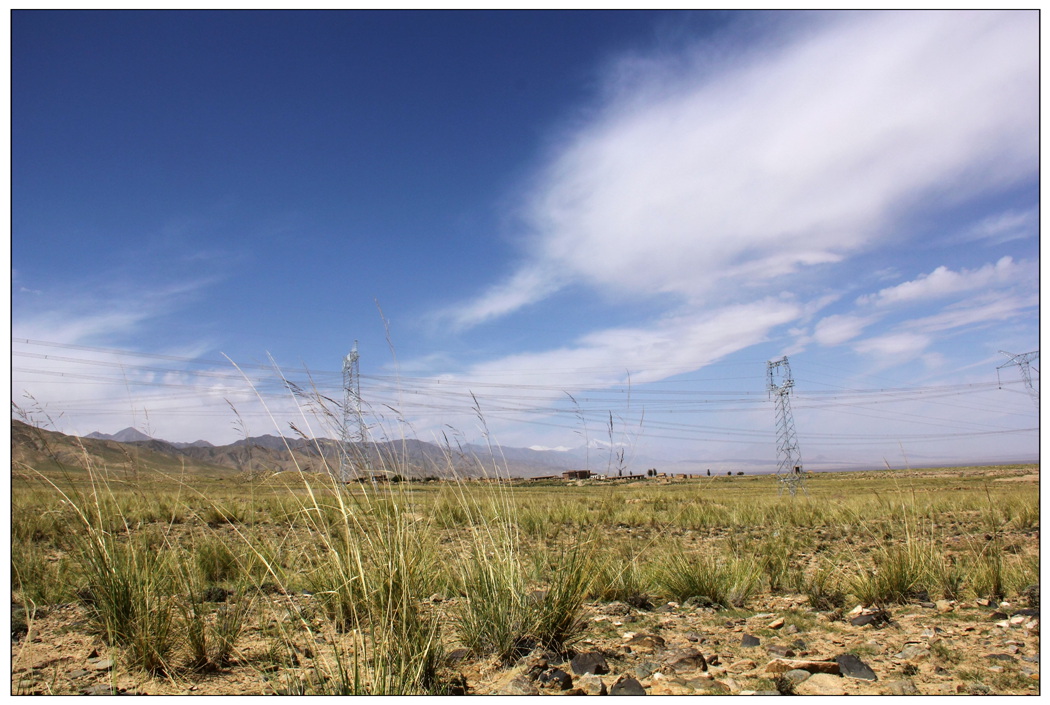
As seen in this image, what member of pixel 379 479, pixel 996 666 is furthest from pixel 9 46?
pixel 996 666

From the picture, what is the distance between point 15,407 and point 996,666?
547cm

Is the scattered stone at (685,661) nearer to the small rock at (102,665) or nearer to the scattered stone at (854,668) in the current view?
the scattered stone at (854,668)

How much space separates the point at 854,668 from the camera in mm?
2666

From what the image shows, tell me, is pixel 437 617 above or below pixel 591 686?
above

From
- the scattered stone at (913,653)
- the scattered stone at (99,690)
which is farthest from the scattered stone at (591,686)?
the scattered stone at (99,690)

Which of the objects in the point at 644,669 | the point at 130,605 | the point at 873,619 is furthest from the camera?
the point at 873,619

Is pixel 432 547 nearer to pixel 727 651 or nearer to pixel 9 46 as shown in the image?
pixel 727 651

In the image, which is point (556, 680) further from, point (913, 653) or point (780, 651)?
point (913, 653)

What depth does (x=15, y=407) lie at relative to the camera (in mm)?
3371

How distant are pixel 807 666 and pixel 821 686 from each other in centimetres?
16

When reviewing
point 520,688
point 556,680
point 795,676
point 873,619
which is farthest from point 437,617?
point 873,619

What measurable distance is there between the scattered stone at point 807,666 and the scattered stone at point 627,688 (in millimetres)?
689

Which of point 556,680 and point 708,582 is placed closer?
point 556,680

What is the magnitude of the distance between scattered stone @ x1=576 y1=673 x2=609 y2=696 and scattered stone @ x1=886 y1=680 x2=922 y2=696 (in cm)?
124
